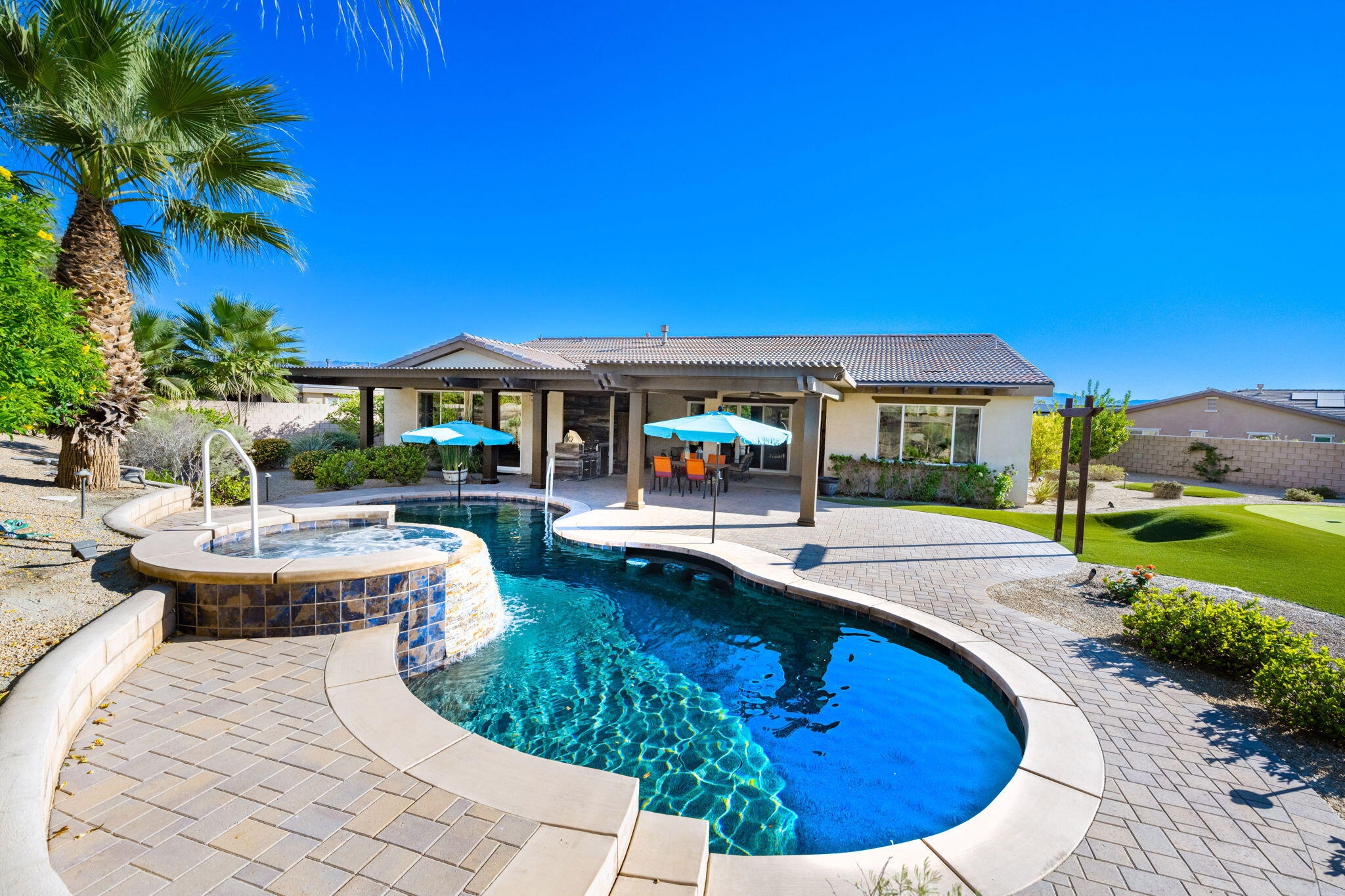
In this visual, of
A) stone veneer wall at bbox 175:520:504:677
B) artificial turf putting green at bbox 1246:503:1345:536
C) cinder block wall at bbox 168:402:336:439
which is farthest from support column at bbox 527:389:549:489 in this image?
artificial turf putting green at bbox 1246:503:1345:536

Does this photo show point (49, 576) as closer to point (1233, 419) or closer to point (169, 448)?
point (169, 448)

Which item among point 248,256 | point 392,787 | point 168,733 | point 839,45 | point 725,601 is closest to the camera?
point 392,787

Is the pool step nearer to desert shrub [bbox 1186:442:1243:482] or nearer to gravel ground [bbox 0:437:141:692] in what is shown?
gravel ground [bbox 0:437:141:692]

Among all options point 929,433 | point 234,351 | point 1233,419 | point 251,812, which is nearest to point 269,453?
point 234,351

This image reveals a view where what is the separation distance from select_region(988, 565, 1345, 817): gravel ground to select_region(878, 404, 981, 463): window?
7337 mm

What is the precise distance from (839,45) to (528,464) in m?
13.8

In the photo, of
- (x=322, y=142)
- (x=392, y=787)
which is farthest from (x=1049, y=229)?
(x=392, y=787)

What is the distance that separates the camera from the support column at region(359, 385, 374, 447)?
1666 cm

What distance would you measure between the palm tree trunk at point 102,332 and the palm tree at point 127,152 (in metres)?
0.02

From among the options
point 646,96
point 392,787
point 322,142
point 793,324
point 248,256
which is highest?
point 646,96

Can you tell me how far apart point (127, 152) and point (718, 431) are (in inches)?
366

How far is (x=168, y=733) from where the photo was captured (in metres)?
3.05

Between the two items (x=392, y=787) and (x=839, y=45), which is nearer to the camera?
(x=392, y=787)

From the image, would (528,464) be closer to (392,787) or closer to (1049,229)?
(392,787)
